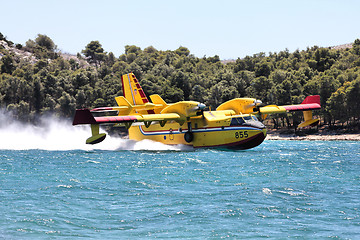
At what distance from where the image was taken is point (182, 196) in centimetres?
1595

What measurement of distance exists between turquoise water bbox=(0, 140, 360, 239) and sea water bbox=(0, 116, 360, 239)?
3 cm

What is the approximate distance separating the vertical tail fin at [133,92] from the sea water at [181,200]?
17182 millimetres

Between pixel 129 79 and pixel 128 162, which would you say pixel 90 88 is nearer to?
pixel 129 79

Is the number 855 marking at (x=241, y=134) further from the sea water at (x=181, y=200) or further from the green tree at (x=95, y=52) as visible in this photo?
the green tree at (x=95, y=52)

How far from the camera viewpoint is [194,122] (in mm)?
36875

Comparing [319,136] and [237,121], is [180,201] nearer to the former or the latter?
[237,121]

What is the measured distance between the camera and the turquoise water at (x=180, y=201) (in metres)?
11.5

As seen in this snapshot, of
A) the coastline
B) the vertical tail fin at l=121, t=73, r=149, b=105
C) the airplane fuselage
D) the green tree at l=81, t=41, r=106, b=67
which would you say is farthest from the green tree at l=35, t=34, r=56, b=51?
the airplane fuselage

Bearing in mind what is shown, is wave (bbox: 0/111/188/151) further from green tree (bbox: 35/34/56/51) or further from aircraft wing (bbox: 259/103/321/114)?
green tree (bbox: 35/34/56/51)

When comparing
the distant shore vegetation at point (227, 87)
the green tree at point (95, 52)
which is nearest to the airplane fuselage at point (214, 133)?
the distant shore vegetation at point (227, 87)

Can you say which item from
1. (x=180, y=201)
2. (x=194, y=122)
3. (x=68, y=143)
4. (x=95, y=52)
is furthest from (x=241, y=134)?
(x=95, y=52)

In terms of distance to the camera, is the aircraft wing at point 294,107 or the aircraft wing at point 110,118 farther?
the aircraft wing at point 294,107

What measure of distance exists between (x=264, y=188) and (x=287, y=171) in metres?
5.65

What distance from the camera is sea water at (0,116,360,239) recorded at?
1155cm
